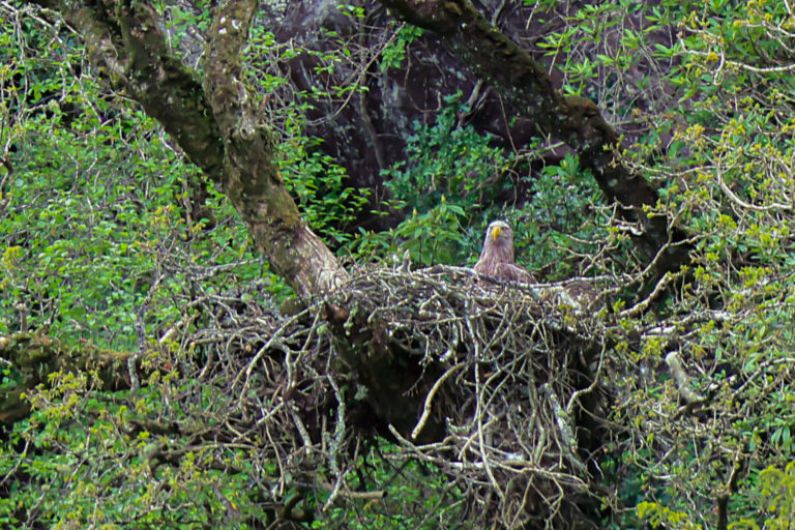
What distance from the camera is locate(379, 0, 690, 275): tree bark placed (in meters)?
8.73

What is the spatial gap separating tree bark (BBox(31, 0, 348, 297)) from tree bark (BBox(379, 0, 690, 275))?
4.80ft

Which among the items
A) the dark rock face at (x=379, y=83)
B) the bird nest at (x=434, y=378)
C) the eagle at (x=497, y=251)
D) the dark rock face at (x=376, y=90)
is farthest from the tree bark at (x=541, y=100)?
the dark rock face at (x=376, y=90)

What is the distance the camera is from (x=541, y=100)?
8.93m

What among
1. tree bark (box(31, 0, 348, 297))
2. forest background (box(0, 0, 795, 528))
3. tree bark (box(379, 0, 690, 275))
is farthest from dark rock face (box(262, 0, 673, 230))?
tree bark (box(31, 0, 348, 297))

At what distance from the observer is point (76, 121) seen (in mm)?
11148

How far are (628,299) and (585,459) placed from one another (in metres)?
3.27

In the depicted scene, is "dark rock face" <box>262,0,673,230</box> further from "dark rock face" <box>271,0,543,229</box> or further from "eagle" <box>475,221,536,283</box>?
"eagle" <box>475,221,536,283</box>

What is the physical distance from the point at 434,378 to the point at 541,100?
2360 millimetres

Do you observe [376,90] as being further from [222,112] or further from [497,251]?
[222,112]

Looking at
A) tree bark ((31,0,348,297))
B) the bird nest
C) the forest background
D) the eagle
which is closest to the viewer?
the forest background

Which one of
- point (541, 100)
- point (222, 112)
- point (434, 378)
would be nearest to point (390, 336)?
point (434, 378)

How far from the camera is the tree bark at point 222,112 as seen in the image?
737 cm

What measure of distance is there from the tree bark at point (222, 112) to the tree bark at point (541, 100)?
1463mm

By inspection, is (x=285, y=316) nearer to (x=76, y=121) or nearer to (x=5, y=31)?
(x=76, y=121)
